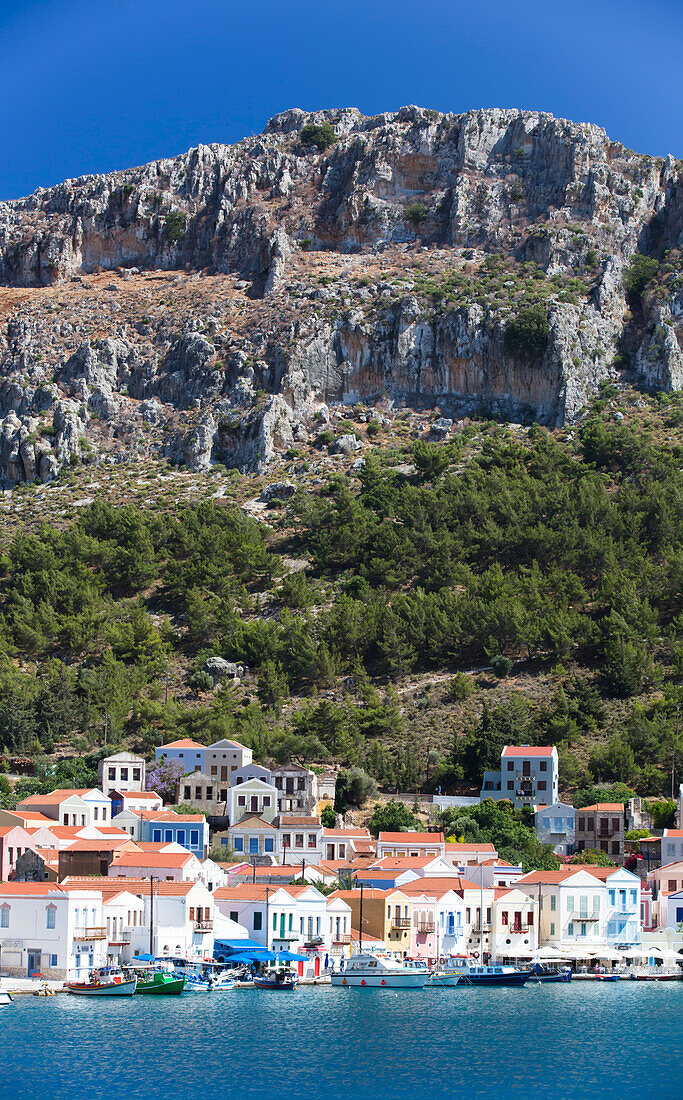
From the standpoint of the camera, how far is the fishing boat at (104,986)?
58.1 meters

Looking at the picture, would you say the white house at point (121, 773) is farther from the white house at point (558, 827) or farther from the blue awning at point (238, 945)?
the white house at point (558, 827)

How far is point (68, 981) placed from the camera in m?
59.7

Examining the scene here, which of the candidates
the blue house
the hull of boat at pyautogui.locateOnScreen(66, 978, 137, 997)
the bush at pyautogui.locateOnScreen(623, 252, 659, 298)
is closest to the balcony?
the hull of boat at pyautogui.locateOnScreen(66, 978, 137, 997)

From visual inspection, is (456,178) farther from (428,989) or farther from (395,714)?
(428,989)

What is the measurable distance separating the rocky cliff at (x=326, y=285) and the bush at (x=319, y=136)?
0.33 m

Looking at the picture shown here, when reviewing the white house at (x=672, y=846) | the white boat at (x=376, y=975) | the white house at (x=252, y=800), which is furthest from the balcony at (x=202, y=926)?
the white house at (x=672, y=846)

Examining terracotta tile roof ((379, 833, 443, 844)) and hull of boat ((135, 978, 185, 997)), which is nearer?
hull of boat ((135, 978, 185, 997))

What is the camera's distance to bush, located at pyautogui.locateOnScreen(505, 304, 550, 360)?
133 m

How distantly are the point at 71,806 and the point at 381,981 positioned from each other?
73.7 feet

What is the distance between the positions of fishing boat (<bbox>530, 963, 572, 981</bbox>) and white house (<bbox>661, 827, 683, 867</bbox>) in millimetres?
12234

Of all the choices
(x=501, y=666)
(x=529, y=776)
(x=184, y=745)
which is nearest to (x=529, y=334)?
(x=501, y=666)

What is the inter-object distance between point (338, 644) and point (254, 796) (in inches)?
816

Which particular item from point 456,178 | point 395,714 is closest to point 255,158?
point 456,178

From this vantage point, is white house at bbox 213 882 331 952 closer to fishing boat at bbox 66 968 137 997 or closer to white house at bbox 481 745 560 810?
fishing boat at bbox 66 968 137 997
